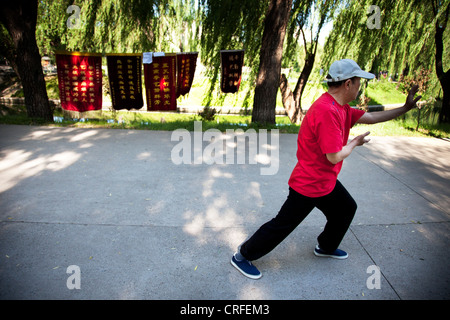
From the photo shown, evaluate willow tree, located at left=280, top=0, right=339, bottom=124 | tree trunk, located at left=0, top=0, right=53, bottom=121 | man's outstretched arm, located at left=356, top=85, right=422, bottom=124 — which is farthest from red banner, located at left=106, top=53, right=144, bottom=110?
man's outstretched arm, located at left=356, top=85, right=422, bottom=124

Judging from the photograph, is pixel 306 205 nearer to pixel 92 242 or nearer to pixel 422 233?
pixel 422 233

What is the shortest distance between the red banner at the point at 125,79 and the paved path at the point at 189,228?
11.6ft

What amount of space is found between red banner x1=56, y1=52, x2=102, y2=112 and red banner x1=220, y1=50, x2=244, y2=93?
11.6 ft

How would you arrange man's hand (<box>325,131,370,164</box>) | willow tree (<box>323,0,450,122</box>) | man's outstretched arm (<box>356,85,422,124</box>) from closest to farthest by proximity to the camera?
1. man's hand (<box>325,131,370,164</box>)
2. man's outstretched arm (<box>356,85,422,124</box>)
3. willow tree (<box>323,0,450,122</box>)

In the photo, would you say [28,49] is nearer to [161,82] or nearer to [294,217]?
[161,82]

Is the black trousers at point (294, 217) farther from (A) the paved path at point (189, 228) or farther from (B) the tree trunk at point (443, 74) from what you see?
(B) the tree trunk at point (443, 74)

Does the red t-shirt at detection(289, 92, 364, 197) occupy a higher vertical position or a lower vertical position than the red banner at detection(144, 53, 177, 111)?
lower

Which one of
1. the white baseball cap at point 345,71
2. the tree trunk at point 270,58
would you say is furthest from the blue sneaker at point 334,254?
the tree trunk at point 270,58

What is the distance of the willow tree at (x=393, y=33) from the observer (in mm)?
7980

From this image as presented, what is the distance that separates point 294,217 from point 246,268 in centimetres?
59

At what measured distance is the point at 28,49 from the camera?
20.4ft

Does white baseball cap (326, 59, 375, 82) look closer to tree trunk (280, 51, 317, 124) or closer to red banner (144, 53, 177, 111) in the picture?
red banner (144, 53, 177, 111)

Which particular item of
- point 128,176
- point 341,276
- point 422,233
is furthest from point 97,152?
point 422,233

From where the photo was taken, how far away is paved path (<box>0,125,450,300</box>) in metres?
2.12
